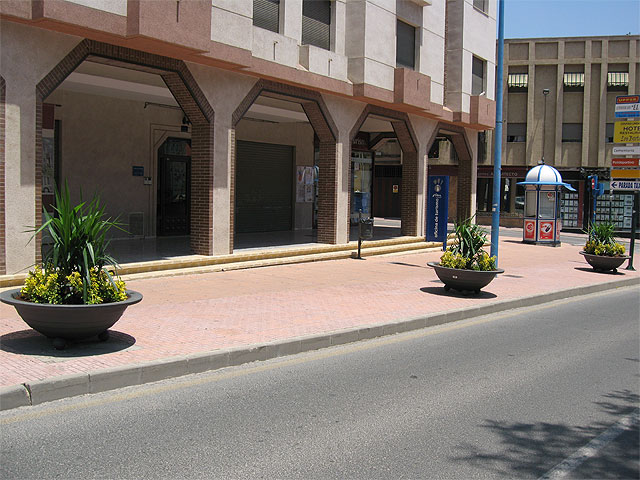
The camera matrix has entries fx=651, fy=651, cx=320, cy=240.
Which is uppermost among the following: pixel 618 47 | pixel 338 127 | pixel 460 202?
pixel 618 47

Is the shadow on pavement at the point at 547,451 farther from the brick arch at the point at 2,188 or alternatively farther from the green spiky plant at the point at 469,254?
the brick arch at the point at 2,188

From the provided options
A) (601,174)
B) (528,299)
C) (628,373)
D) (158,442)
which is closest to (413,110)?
(528,299)

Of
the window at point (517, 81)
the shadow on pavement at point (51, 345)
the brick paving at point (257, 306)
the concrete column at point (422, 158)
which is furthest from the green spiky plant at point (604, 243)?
the window at point (517, 81)

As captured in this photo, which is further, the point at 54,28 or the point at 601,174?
the point at 601,174

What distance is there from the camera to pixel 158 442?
485 cm

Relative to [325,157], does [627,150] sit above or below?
above

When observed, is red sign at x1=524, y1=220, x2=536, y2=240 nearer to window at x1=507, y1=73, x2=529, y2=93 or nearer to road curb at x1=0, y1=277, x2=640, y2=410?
window at x1=507, y1=73, x2=529, y2=93

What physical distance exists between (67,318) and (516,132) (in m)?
39.0

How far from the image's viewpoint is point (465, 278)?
39.7 ft

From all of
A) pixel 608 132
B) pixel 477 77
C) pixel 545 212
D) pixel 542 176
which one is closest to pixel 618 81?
pixel 608 132

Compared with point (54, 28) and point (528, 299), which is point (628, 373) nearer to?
point (528, 299)

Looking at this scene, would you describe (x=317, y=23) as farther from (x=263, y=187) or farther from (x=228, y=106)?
(x=263, y=187)

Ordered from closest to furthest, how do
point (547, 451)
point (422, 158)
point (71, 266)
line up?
point (547, 451) < point (71, 266) < point (422, 158)

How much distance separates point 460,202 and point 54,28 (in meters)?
17.9
